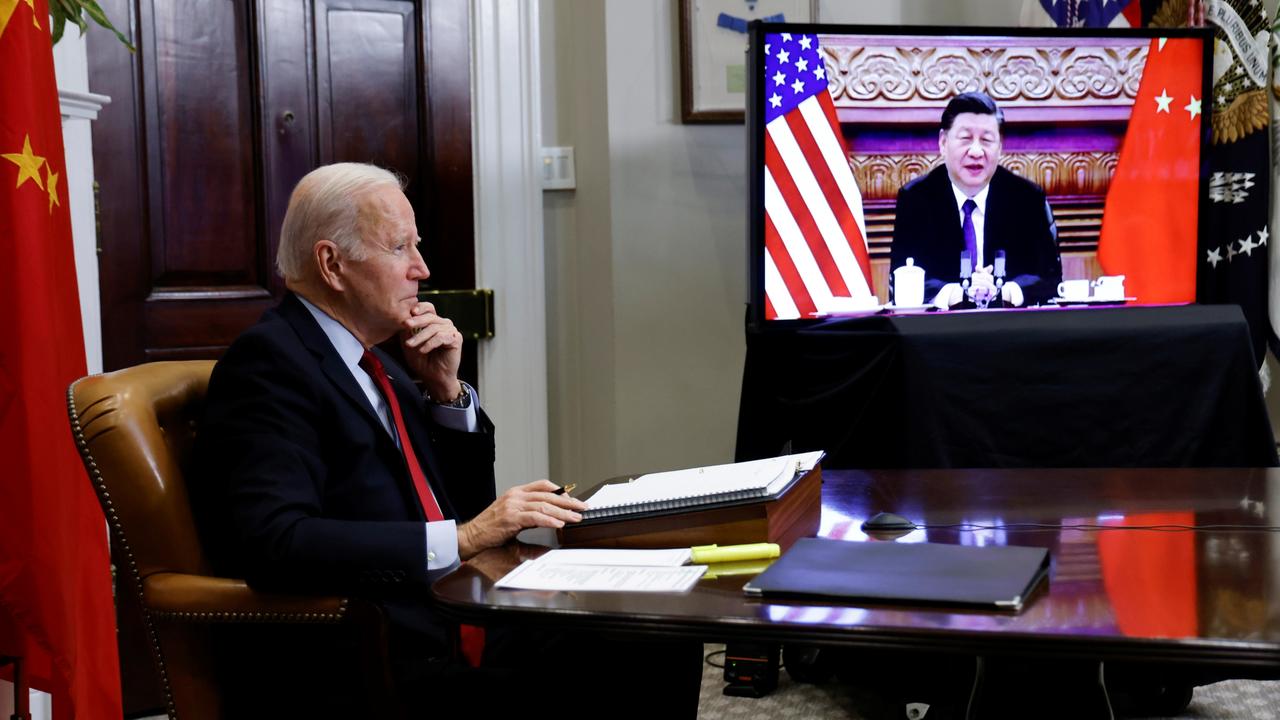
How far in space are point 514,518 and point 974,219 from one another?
2.02 meters

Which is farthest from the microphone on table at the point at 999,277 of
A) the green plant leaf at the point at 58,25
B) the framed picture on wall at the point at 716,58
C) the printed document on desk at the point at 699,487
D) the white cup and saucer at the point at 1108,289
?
the green plant leaf at the point at 58,25

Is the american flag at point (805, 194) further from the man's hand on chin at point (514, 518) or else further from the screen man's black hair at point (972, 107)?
the man's hand on chin at point (514, 518)

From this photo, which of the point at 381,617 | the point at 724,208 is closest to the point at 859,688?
the point at 724,208

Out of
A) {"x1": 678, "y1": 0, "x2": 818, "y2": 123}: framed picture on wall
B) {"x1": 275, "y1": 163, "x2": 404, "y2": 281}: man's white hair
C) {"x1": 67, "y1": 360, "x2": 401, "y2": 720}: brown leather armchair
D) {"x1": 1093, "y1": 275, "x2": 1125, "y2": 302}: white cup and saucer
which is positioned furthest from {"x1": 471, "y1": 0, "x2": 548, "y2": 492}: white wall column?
{"x1": 67, "y1": 360, "x2": 401, "y2": 720}: brown leather armchair

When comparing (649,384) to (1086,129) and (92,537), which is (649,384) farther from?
(92,537)

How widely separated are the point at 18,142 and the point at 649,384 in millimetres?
1993

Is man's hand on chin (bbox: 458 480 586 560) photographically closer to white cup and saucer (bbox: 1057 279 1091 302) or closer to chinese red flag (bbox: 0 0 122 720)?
chinese red flag (bbox: 0 0 122 720)

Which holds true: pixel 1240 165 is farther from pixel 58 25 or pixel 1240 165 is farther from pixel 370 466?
pixel 58 25

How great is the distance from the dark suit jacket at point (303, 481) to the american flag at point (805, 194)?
4.94ft

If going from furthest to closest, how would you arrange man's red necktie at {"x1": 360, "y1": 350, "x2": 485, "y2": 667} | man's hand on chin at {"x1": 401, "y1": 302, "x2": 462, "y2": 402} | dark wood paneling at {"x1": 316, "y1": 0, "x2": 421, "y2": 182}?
dark wood paneling at {"x1": 316, "y1": 0, "x2": 421, "y2": 182}
man's hand on chin at {"x1": 401, "y1": 302, "x2": 462, "y2": 402}
man's red necktie at {"x1": 360, "y1": 350, "x2": 485, "y2": 667}

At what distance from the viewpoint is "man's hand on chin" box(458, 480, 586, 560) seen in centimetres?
152

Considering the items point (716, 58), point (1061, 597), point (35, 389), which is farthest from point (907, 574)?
point (716, 58)

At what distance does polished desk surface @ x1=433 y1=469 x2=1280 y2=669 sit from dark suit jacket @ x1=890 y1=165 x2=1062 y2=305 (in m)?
1.49

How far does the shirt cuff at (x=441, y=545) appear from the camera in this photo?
4.94ft
